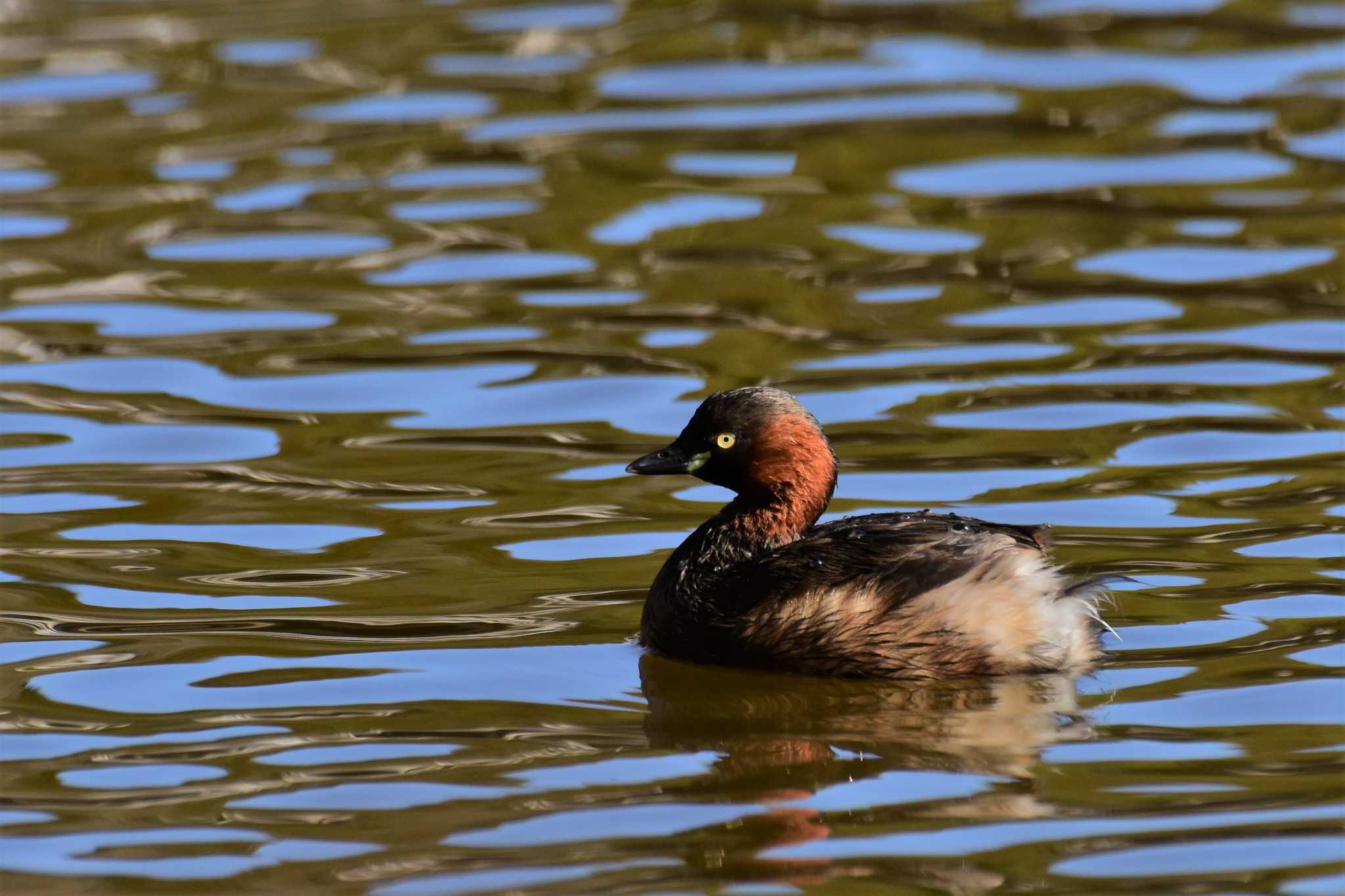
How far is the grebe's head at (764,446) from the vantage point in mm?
6645

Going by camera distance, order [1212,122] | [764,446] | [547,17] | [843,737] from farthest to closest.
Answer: [547,17]
[1212,122]
[764,446]
[843,737]

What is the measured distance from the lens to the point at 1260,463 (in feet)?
26.2

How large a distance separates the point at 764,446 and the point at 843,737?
1.28 metres

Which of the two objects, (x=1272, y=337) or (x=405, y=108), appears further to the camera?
(x=405, y=108)

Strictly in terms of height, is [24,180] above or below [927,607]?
above

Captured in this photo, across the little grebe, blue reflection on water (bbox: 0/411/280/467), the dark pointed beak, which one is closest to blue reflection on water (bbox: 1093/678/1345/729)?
the little grebe

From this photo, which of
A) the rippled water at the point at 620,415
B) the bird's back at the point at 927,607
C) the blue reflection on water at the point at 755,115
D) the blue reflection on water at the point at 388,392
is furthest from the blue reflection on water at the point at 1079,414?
the blue reflection on water at the point at 755,115

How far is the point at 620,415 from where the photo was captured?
893cm

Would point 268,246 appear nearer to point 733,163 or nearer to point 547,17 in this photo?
point 733,163

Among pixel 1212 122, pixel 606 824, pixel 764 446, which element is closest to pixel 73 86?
pixel 1212 122

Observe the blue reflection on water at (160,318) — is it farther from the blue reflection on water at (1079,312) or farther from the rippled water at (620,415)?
the blue reflection on water at (1079,312)

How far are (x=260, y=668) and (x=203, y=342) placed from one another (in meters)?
4.08

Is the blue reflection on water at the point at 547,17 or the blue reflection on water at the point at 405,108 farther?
the blue reflection on water at the point at 547,17

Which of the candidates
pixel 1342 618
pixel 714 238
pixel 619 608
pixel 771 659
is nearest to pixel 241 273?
pixel 714 238
